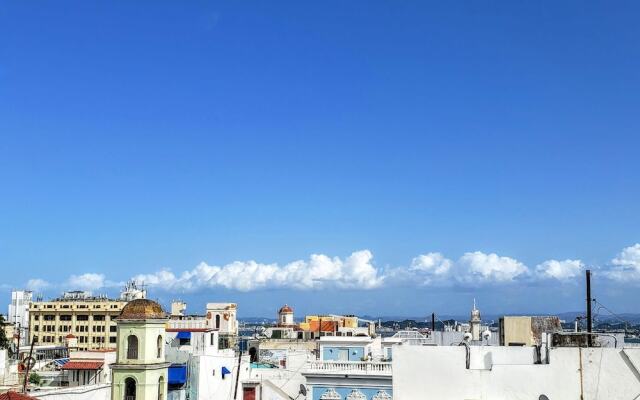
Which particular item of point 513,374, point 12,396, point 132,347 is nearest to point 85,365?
point 132,347

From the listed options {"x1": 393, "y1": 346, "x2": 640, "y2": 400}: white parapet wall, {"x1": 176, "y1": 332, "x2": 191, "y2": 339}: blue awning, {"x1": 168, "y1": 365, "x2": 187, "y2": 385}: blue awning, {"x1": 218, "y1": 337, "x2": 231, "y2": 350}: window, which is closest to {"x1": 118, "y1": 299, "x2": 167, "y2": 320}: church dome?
{"x1": 168, "y1": 365, "x2": 187, "y2": 385}: blue awning

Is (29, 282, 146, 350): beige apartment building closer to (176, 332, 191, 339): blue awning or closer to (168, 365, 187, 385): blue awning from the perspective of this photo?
(176, 332, 191, 339): blue awning

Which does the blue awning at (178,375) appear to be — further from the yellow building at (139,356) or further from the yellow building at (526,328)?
the yellow building at (526,328)

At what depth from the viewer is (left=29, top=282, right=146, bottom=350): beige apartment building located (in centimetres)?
11356

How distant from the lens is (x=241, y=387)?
45.2 m

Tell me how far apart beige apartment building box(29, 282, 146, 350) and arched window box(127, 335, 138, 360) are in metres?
84.8

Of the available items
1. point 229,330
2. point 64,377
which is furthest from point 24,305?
point 64,377

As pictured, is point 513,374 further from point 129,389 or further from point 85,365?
point 85,365

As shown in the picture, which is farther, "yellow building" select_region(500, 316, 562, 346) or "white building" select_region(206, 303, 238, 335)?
"white building" select_region(206, 303, 238, 335)

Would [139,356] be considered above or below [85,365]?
above

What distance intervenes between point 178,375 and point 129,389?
9708mm

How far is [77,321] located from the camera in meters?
115

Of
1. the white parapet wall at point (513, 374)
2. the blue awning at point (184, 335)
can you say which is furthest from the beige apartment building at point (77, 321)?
the white parapet wall at point (513, 374)

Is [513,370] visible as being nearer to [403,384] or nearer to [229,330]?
[403,384]
